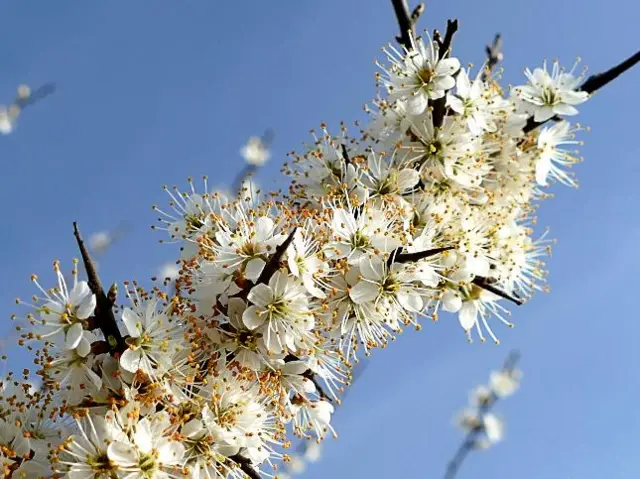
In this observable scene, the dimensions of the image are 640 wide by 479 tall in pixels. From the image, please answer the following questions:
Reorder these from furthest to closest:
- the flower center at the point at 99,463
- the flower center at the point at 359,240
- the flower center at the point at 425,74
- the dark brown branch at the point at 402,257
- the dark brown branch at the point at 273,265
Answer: the flower center at the point at 425,74, the flower center at the point at 359,240, the dark brown branch at the point at 402,257, the dark brown branch at the point at 273,265, the flower center at the point at 99,463

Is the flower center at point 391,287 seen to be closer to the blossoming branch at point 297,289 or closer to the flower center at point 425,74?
the blossoming branch at point 297,289

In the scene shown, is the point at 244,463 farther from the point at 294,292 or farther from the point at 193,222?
the point at 193,222

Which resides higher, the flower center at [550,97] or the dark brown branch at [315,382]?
the flower center at [550,97]

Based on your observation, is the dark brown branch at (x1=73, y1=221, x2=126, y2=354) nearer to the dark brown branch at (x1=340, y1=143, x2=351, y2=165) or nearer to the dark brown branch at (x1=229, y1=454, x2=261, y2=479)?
the dark brown branch at (x1=229, y1=454, x2=261, y2=479)

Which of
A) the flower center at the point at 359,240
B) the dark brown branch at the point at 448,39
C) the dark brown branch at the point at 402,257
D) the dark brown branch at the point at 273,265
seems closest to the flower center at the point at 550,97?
the dark brown branch at the point at 448,39

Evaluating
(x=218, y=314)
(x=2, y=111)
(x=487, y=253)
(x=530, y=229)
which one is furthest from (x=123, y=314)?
(x=2, y=111)

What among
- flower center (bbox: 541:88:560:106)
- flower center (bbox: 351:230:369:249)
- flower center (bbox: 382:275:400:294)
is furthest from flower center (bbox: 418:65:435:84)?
flower center (bbox: 382:275:400:294)

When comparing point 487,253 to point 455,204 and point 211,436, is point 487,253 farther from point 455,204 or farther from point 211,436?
point 211,436
